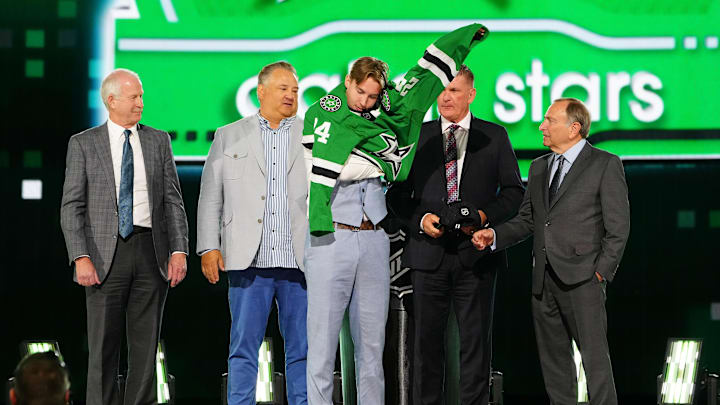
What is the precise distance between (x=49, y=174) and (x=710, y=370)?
4.15 meters

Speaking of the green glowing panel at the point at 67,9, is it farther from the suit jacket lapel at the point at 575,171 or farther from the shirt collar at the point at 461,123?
the suit jacket lapel at the point at 575,171

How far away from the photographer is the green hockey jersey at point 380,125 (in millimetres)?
3699

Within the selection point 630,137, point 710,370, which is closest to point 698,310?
point 710,370

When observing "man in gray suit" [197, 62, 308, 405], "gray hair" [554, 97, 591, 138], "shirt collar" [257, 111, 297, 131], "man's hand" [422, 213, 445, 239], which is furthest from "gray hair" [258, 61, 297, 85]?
"gray hair" [554, 97, 591, 138]

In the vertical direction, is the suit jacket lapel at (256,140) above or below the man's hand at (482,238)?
above

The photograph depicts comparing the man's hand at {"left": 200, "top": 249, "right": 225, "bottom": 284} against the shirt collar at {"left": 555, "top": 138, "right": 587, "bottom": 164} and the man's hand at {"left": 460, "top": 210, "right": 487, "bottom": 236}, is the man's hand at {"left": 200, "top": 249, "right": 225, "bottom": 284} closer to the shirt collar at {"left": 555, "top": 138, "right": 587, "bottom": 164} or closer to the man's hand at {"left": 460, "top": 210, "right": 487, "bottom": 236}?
the man's hand at {"left": 460, "top": 210, "right": 487, "bottom": 236}

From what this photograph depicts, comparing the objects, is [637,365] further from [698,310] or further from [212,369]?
[212,369]

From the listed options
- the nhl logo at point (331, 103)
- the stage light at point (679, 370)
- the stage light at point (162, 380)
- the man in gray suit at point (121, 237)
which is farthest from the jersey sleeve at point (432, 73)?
the stage light at point (679, 370)

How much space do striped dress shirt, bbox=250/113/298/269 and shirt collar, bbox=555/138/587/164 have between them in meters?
1.21

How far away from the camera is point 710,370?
5930mm

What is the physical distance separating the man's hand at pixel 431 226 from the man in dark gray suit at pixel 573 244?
0.17 metres

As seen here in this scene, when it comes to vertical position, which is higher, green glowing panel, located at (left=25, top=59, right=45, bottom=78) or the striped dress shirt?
green glowing panel, located at (left=25, top=59, right=45, bottom=78)

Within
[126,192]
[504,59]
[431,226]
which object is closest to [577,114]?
[431,226]

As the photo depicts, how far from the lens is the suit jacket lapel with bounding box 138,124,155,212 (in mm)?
4258
